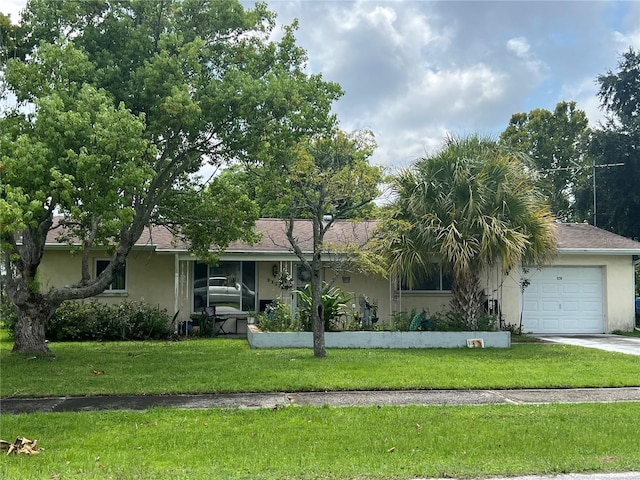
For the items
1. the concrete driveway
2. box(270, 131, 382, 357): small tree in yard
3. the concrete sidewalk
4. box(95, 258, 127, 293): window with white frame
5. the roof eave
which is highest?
box(270, 131, 382, 357): small tree in yard

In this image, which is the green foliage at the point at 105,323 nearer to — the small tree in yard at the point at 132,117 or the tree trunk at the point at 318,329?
the small tree in yard at the point at 132,117

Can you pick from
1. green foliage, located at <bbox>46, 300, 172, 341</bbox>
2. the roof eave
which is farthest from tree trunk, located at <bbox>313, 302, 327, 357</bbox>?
the roof eave

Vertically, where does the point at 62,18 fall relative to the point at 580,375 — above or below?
above

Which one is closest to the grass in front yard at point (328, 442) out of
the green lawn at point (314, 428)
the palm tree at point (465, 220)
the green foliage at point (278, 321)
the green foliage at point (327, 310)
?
the green lawn at point (314, 428)

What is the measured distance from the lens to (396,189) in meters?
15.8

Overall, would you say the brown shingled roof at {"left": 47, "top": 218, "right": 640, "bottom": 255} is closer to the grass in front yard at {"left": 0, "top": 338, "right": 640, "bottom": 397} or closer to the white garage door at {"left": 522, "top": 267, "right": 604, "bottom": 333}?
the white garage door at {"left": 522, "top": 267, "right": 604, "bottom": 333}

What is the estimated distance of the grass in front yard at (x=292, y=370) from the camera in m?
9.14

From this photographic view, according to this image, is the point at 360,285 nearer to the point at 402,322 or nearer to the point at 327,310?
the point at 402,322

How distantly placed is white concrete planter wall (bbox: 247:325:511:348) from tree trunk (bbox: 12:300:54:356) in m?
4.54

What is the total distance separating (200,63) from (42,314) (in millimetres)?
5933

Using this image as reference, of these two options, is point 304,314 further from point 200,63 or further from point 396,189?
point 200,63

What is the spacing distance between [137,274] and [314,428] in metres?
12.6

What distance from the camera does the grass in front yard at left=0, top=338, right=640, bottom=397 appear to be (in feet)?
30.0

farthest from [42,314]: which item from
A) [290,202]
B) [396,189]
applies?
[396,189]
